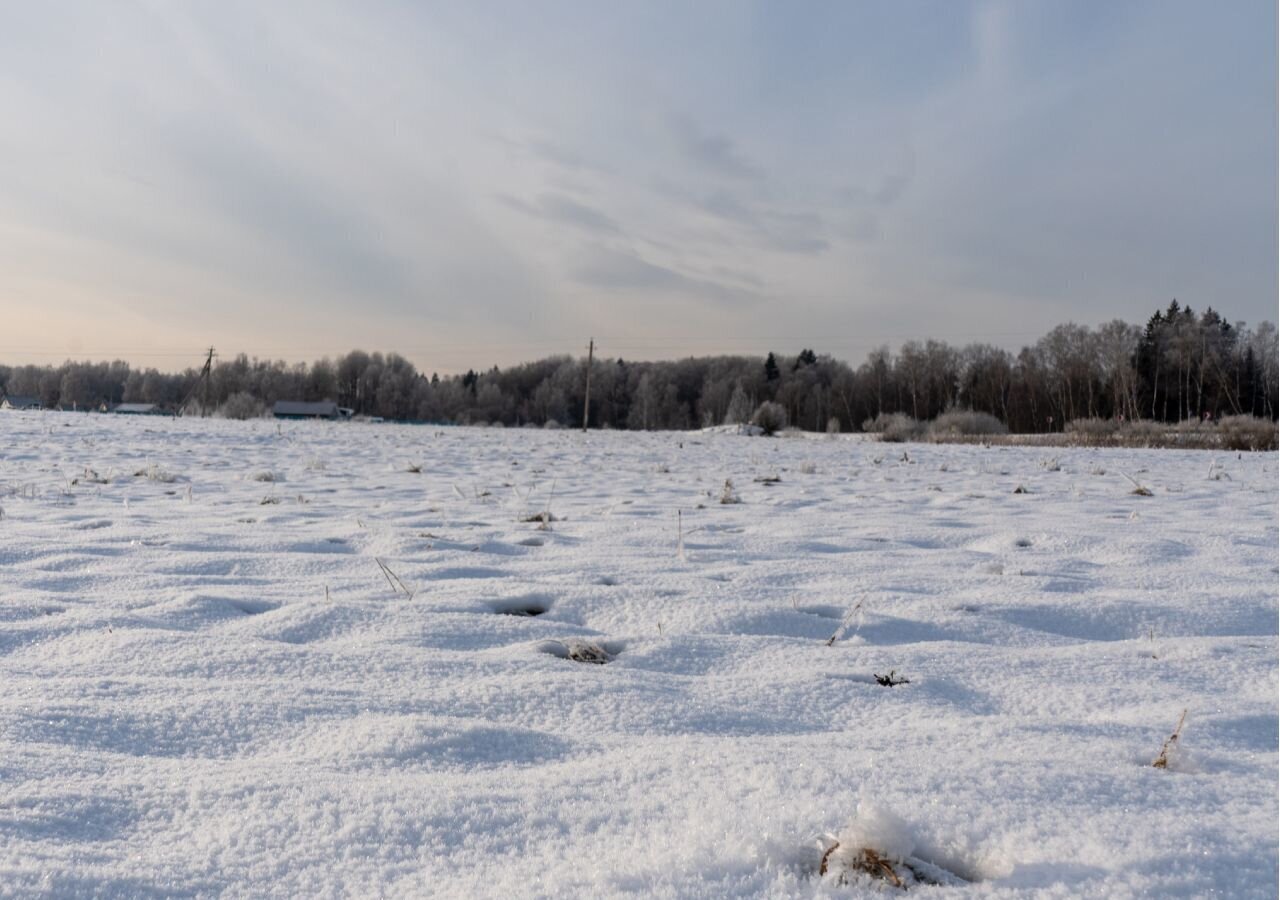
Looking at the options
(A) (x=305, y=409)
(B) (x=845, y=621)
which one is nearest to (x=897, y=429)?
(B) (x=845, y=621)

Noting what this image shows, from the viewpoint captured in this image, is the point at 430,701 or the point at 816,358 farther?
the point at 816,358

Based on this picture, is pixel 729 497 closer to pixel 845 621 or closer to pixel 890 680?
pixel 845 621

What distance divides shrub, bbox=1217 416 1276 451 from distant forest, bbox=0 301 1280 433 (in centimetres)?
2216

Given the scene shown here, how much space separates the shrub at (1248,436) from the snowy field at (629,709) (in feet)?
49.9

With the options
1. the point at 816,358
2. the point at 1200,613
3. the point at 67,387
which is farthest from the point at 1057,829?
the point at 67,387

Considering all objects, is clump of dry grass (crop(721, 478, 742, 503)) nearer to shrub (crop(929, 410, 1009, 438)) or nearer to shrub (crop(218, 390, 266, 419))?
shrub (crop(218, 390, 266, 419))

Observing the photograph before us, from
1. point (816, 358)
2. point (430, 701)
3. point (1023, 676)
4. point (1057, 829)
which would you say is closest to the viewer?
point (1057, 829)

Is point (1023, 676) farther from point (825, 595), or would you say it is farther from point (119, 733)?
point (119, 733)

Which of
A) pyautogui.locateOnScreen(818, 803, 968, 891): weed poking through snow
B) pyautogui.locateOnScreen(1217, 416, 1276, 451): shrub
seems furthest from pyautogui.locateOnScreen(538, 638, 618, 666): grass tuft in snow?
pyautogui.locateOnScreen(1217, 416, 1276, 451): shrub

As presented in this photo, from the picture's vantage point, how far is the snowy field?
3.69 ft

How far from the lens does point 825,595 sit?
2.97 meters

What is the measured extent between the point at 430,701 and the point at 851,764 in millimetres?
946

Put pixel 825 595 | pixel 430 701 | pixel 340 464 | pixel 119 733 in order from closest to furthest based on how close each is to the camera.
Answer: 1. pixel 119 733
2. pixel 430 701
3. pixel 825 595
4. pixel 340 464

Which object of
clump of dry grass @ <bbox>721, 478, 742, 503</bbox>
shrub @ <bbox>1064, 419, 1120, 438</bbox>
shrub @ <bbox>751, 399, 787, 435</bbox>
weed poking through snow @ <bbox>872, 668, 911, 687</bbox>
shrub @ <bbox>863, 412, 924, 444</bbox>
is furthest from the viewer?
shrub @ <bbox>751, 399, 787, 435</bbox>
